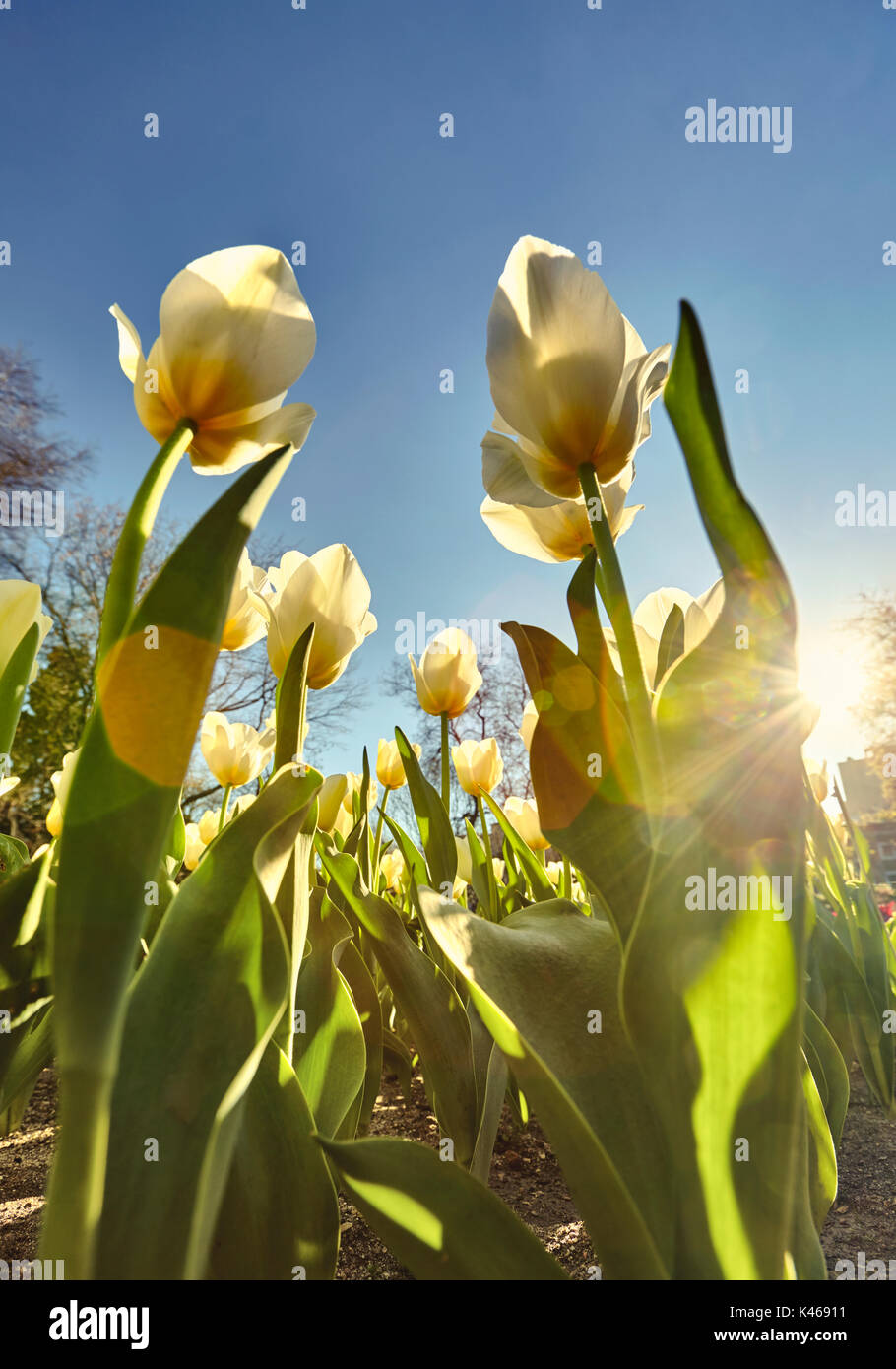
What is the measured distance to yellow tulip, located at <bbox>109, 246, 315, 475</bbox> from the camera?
1.98 feet

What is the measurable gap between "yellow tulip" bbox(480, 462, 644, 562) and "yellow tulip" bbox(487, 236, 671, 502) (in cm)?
9

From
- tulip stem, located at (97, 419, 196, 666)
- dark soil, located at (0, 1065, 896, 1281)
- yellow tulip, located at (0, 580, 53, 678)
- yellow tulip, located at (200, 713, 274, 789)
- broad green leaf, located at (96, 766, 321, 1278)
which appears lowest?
dark soil, located at (0, 1065, 896, 1281)

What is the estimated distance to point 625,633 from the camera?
0.56 m

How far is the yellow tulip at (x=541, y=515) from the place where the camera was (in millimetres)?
765

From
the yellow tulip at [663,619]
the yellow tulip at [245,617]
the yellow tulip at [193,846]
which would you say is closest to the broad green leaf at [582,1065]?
the yellow tulip at [663,619]

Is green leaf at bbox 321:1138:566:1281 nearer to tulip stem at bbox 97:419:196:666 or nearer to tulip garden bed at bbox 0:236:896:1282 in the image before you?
tulip garden bed at bbox 0:236:896:1282

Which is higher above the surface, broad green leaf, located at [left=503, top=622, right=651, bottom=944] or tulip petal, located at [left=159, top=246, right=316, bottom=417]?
tulip petal, located at [left=159, top=246, right=316, bottom=417]

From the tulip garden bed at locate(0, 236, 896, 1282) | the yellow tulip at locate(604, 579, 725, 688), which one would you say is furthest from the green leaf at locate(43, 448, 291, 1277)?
the yellow tulip at locate(604, 579, 725, 688)

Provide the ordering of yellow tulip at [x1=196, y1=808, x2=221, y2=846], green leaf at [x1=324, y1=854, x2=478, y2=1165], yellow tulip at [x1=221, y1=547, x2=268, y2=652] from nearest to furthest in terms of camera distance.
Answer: yellow tulip at [x1=221, y1=547, x2=268, y2=652], green leaf at [x1=324, y1=854, x2=478, y2=1165], yellow tulip at [x1=196, y1=808, x2=221, y2=846]

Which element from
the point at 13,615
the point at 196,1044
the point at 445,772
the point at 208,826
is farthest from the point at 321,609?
the point at 208,826

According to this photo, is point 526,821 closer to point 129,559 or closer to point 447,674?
point 447,674

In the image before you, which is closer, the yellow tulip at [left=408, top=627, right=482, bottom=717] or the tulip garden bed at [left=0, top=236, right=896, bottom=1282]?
the tulip garden bed at [left=0, top=236, right=896, bottom=1282]

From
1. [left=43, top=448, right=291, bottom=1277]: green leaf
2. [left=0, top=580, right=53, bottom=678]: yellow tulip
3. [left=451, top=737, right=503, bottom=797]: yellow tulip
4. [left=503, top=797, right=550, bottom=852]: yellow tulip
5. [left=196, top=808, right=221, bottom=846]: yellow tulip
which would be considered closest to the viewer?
[left=43, top=448, right=291, bottom=1277]: green leaf
